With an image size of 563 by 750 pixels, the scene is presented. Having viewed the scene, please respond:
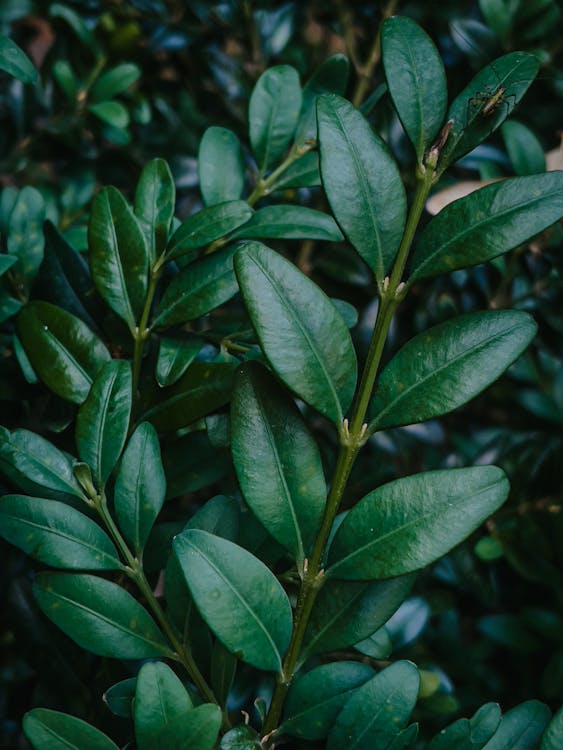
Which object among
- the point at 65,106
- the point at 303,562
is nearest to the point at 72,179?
the point at 65,106

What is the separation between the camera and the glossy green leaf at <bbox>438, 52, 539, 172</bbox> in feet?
1.73

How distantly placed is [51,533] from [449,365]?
0.30 meters

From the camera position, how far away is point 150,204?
63 centimetres

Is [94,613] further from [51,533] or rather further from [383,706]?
[383,706]

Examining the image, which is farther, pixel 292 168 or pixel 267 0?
pixel 267 0

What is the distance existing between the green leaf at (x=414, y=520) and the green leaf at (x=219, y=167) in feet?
1.08

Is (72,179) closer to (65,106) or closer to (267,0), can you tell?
(65,106)

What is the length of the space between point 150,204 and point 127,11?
560 mm

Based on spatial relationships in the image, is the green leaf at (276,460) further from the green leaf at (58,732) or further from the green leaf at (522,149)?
the green leaf at (522,149)

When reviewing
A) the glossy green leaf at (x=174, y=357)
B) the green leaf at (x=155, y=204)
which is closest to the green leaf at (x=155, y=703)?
the glossy green leaf at (x=174, y=357)

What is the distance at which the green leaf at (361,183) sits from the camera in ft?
1.69

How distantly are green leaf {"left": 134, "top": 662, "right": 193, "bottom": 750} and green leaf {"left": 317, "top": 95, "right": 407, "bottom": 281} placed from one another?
11.7 inches

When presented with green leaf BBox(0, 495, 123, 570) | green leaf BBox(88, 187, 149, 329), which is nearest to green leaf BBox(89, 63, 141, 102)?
green leaf BBox(88, 187, 149, 329)

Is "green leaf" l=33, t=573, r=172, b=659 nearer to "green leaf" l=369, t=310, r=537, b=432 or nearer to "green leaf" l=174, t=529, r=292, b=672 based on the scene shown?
"green leaf" l=174, t=529, r=292, b=672
